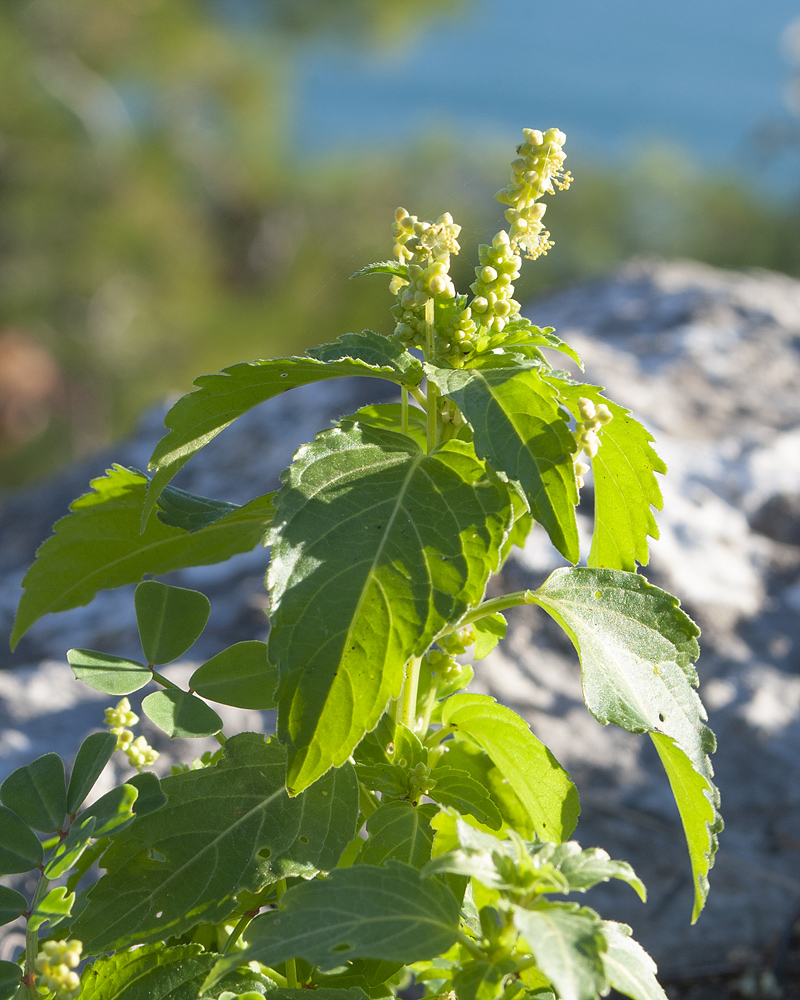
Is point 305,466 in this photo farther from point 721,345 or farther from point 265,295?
point 265,295

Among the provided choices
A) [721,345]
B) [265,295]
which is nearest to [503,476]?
[721,345]

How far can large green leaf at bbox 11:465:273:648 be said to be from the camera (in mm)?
607

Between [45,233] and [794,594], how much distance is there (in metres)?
5.91

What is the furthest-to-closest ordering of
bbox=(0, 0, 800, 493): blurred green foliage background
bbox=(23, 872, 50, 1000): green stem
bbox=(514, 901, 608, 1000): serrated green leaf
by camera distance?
1. bbox=(0, 0, 800, 493): blurred green foliage background
2. bbox=(23, 872, 50, 1000): green stem
3. bbox=(514, 901, 608, 1000): serrated green leaf

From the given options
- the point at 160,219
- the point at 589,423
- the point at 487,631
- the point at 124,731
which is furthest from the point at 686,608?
the point at 160,219

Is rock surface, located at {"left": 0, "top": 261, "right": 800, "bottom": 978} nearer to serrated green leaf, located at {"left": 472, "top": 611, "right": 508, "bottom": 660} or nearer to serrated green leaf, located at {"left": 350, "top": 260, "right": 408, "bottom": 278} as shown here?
serrated green leaf, located at {"left": 472, "top": 611, "right": 508, "bottom": 660}

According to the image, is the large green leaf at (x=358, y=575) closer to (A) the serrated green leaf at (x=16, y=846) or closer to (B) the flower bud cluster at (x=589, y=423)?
(B) the flower bud cluster at (x=589, y=423)

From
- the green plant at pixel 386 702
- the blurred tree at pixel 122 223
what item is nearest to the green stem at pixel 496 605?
the green plant at pixel 386 702

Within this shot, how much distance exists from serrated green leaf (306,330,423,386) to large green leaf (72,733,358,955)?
25cm

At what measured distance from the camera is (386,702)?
0.47 metres

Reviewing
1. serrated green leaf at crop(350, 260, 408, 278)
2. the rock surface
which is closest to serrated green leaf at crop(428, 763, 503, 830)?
serrated green leaf at crop(350, 260, 408, 278)

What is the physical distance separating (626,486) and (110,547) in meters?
0.36

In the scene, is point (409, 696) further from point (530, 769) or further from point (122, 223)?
point (122, 223)

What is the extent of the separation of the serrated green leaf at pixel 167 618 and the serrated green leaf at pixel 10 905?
15 cm
